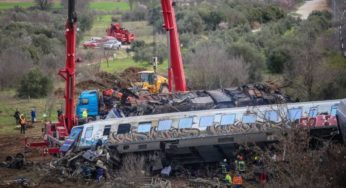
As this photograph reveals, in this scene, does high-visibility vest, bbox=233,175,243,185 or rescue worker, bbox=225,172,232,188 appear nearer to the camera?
high-visibility vest, bbox=233,175,243,185

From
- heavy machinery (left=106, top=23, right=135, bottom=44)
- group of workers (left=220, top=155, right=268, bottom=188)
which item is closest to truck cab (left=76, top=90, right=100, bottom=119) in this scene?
group of workers (left=220, top=155, right=268, bottom=188)

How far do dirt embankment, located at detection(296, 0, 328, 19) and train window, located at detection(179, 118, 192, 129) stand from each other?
153ft

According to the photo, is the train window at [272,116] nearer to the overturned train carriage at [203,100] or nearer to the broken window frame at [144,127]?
the overturned train carriage at [203,100]

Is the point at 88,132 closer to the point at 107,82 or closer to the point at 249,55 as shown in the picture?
the point at 107,82

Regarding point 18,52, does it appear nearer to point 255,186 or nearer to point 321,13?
point 321,13

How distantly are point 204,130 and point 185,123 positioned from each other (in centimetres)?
73

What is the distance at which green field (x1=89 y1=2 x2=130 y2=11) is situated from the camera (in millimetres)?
97831

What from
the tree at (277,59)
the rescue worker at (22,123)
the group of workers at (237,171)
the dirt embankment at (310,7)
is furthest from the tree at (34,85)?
the dirt embankment at (310,7)

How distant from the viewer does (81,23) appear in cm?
7269

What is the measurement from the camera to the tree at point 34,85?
44.0 m

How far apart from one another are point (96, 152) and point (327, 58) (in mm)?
18865

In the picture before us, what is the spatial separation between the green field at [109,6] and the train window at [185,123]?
73.4m

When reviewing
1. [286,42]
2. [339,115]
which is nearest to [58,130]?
[339,115]

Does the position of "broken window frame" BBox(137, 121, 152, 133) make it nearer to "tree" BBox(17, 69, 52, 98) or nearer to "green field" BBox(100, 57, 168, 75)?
"tree" BBox(17, 69, 52, 98)
